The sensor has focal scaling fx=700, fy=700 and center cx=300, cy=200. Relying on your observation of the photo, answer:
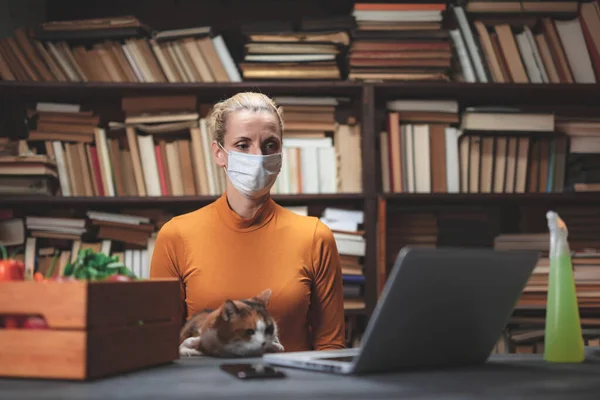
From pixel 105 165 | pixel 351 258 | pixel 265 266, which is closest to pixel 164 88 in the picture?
pixel 105 165

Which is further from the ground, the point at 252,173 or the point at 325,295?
the point at 252,173

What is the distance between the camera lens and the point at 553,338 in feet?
3.92

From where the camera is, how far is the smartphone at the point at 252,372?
954 mm

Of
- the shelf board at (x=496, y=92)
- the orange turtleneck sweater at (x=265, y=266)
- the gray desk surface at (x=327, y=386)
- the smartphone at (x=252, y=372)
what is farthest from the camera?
the shelf board at (x=496, y=92)

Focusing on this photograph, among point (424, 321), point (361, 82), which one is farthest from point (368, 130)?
point (424, 321)

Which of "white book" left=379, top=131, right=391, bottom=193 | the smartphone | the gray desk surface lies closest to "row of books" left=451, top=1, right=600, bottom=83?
"white book" left=379, top=131, right=391, bottom=193

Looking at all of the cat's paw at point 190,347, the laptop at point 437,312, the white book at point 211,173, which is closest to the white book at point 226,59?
the white book at point 211,173

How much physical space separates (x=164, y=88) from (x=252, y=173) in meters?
0.96

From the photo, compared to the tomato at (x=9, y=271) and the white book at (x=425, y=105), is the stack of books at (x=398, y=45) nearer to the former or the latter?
the white book at (x=425, y=105)

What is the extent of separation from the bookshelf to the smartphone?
1688 millimetres

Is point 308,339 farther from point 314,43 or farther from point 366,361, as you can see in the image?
point 314,43

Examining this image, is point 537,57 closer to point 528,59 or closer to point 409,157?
point 528,59

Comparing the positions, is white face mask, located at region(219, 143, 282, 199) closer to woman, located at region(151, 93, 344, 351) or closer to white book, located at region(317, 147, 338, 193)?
woman, located at region(151, 93, 344, 351)

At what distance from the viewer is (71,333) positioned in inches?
37.0
